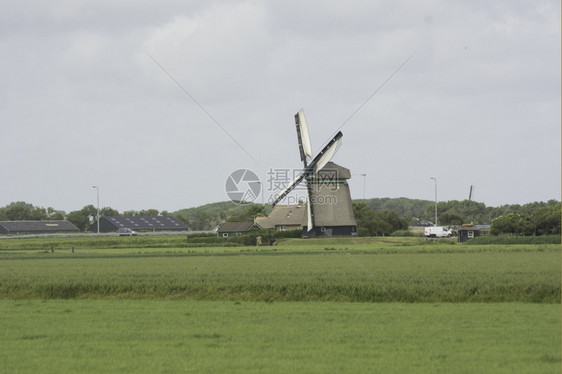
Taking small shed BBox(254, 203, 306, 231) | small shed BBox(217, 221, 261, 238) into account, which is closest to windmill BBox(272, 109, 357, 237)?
small shed BBox(254, 203, 306, 231)

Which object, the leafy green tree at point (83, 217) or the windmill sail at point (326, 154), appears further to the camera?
the leafy green tree at point (83, 217)

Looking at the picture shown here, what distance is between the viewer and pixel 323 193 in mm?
77375

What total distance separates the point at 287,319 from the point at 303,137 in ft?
172

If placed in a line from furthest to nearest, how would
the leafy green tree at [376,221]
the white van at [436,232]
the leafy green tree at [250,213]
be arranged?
the leafy green tree at [250,213] < the leafy green tree at [376,221] < the white van at [436,232]

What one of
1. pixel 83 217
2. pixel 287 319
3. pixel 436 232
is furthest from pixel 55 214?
pixel 287 319

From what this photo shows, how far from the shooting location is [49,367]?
14.1 meters

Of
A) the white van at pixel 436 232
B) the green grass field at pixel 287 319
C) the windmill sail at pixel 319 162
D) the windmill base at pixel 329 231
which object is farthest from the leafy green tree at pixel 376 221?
the green grass field at pixel 287 319

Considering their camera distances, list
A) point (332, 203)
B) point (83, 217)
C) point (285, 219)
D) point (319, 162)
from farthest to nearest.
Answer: point (83, 217)
point (285, 219)
point (332, 203)
point (319, 162)

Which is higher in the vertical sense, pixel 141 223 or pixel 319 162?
pixel 319 162

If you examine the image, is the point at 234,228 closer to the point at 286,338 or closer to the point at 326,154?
the point at 326,154

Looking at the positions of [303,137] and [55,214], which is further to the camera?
[55,214]

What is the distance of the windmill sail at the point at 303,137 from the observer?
7131 centimetres

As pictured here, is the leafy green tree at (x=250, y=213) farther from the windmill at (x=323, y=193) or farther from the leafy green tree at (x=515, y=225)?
the leafy green tree at (x=515, y=225)

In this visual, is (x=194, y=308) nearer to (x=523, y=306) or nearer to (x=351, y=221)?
(x=523, y=306)
